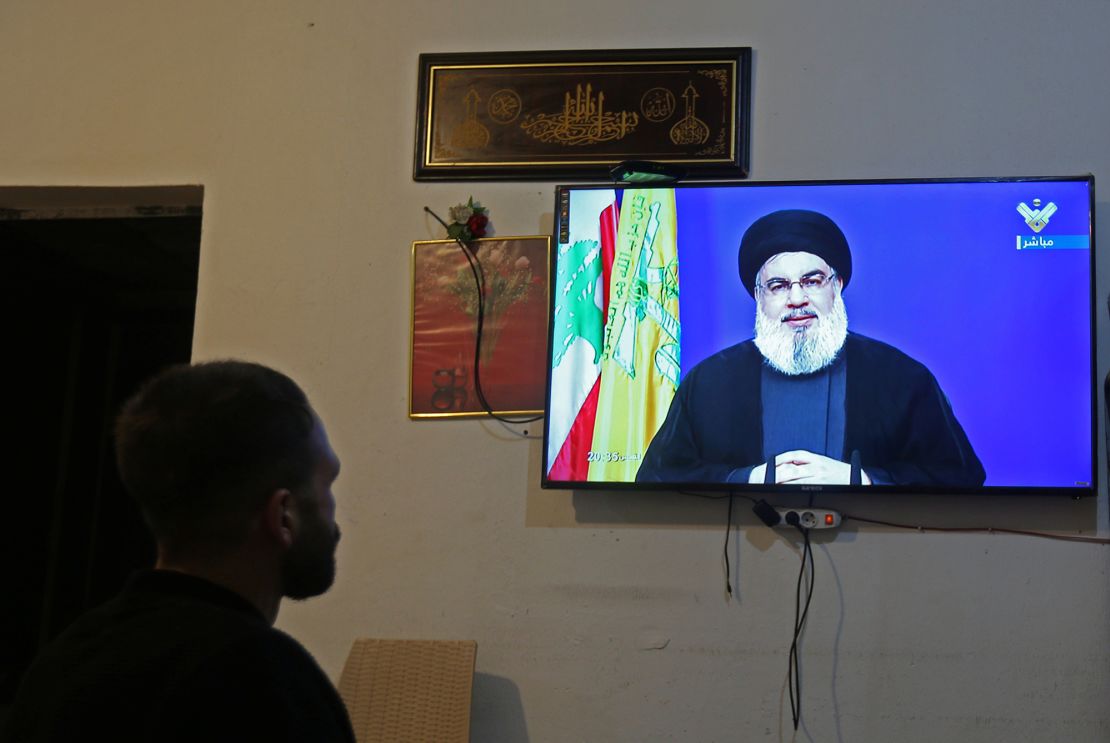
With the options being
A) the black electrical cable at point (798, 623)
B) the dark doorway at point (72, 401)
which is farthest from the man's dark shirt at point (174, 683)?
the dark doorway at point (72, 401)

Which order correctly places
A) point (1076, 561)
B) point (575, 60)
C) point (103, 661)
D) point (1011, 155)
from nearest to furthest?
point (103, 661), point (1076, 561), point (1011, 155), point (575, 60)

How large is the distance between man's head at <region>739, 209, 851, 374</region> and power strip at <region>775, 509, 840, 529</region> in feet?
1.27

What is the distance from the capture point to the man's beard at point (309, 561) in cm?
154

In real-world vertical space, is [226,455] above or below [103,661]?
above

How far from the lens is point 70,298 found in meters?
5.89

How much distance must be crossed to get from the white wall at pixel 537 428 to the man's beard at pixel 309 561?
6.21 feet

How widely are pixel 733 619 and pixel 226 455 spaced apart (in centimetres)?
213

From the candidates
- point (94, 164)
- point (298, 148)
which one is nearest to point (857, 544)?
point (298, 148)

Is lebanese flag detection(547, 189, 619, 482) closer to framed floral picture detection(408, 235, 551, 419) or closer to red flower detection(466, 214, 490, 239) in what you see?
framed floral picture detection(408, 235, 551, 419)

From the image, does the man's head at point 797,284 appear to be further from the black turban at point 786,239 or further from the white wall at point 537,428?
the white wall at point 537,428

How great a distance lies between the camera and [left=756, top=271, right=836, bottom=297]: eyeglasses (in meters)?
3.35

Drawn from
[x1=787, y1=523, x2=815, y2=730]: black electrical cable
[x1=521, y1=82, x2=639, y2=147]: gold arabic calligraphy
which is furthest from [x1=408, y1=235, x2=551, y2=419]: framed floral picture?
[x1=787, y1=523, x2=815, y2=730]: black electrical cable

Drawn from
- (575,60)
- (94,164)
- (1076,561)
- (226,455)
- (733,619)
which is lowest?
(733,619)

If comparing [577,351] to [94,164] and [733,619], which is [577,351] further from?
[94,164]
